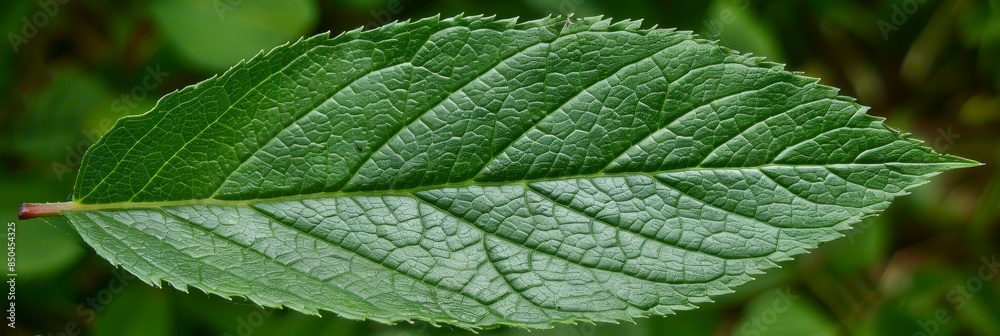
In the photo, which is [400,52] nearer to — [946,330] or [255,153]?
[255,153]

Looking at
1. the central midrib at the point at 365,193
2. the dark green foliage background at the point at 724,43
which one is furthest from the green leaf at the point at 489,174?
the dark green foliage background at the point at 724,43

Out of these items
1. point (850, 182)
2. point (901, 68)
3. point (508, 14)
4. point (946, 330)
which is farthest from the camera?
point (901, 68)

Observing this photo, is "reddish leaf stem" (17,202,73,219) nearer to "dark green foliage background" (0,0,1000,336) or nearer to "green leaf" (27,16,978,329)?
"green leaf" (27,16,978,329)

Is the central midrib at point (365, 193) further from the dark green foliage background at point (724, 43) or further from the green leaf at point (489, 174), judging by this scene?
the dark green foliage background at point (724, 43)

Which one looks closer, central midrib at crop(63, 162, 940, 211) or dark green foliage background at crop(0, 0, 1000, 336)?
central midrib at crop(63, 162, 940, 211)

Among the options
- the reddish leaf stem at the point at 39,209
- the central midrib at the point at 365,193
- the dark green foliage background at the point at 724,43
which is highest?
the dark green foliage background at the point at 724,43

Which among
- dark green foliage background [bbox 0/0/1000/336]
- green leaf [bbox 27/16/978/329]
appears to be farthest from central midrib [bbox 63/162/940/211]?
dark green foliage background [bbox 0/0/1000/336]

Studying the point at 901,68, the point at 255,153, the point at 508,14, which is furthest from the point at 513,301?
the point at 901,68
